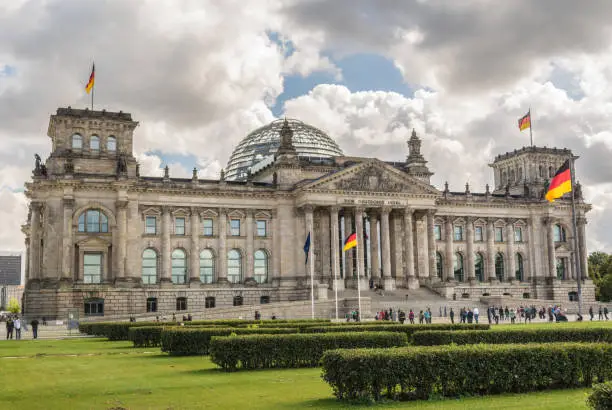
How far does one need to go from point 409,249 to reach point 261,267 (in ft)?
63.0

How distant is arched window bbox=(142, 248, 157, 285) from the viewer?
8475 cm

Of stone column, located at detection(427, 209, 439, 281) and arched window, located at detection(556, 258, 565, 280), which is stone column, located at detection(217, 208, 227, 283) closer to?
stone column, located at detection(427, 209, 439, 281)

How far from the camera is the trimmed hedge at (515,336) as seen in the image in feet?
103

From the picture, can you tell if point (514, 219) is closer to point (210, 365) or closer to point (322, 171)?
point (322, 171)

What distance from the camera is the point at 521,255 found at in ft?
347

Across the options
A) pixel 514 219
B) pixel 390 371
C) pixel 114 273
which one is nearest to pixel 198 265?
pixel 114 273

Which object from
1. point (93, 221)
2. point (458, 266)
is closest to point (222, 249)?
point (93, 221)

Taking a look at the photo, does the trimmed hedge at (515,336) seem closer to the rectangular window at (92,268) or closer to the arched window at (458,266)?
the rectangular window at (92,268)

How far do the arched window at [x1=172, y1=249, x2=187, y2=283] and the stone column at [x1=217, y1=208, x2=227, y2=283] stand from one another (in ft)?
13.6

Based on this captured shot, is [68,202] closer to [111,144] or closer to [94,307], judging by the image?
[111,144]

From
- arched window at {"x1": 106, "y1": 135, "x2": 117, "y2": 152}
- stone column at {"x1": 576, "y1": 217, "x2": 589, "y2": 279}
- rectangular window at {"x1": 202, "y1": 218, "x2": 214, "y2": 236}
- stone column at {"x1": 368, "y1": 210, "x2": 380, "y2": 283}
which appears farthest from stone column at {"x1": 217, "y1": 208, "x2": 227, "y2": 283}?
stone column at {"x1": 576, "y1": 217, "x2": 589, "y2": 279}

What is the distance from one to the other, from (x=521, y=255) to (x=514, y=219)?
548 centimetres

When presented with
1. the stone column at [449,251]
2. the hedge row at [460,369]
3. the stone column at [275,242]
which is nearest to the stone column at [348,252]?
the stone column at [275,242]

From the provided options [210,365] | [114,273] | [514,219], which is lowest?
[210,365]
